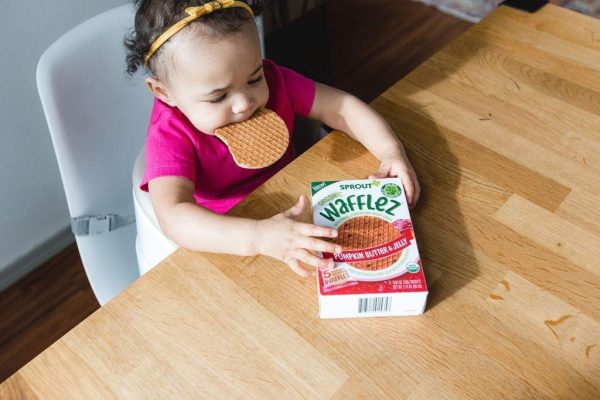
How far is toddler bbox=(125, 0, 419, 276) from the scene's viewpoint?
67 centimetres

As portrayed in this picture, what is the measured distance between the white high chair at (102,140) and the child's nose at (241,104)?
0.24 metres

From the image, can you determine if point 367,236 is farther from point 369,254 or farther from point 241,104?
point 241,104

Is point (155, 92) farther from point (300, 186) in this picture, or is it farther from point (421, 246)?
point (421, 246)

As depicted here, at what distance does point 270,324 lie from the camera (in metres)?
0.61

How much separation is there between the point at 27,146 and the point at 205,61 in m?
0.95

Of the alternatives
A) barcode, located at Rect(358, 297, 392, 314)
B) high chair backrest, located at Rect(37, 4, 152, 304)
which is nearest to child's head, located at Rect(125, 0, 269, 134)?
high chair backrest, located at Rect(37, 4, 152, 304)

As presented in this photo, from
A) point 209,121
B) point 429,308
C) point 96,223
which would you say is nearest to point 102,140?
point 96,223

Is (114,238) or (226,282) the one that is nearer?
(226,282)

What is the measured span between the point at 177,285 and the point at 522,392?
42cm

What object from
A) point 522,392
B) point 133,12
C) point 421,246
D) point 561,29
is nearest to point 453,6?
point 561,29

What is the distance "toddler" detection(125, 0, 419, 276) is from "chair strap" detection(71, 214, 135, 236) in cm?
21

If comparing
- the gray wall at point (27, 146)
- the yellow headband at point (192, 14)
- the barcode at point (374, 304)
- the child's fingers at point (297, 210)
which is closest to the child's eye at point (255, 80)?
the yellow headband at point (192, 14)

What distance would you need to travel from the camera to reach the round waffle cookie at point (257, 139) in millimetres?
783

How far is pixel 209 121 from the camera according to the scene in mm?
784
